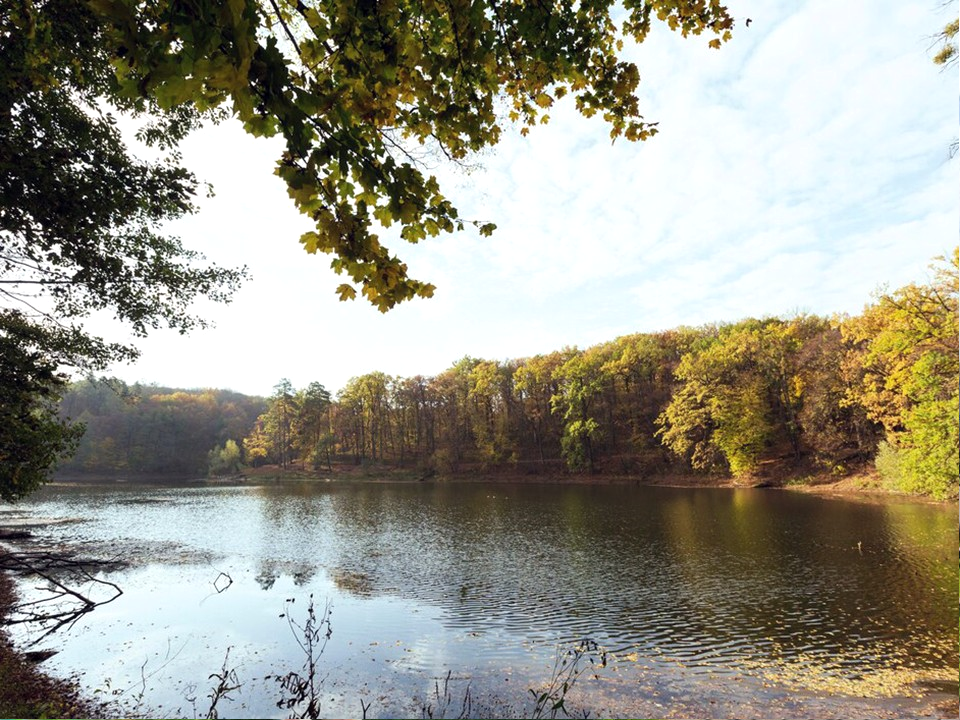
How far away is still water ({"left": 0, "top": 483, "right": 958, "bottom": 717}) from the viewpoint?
29.9ft

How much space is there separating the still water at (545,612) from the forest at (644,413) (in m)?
6.11

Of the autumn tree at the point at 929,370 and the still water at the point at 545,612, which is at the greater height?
the autumn tree at the point at 929,370

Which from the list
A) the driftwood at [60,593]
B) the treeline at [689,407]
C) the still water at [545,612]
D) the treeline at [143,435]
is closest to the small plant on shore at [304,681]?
the still water at [545,612]

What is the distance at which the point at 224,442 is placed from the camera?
306 ft

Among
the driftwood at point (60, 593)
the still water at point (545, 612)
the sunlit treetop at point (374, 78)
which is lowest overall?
the still water at point (545, 612)

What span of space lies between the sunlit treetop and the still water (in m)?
8.86

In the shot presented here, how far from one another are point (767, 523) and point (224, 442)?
305 feet

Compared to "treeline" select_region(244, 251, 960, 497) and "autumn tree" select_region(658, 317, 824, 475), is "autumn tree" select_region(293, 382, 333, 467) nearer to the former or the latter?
"treeline" select_region(244, 251, 960, 497)

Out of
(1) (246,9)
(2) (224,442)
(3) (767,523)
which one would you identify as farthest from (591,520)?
(2) (224,442)

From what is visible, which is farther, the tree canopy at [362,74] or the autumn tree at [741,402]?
the autumn tree at [741,402]

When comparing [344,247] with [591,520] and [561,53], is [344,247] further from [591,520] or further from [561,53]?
[591,520]

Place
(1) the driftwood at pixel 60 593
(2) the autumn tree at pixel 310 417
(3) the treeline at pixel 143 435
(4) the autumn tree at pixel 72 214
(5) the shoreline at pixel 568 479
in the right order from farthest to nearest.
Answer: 1. (3) the treeline at pixel 143 435
2. (2) the autumn tree at pixel 310 417
3. (5) the shoreline at pixel 568 479
4. (1) the driftwood at pixel 60 593
5. (4) the autumn tree at pixel 72 214

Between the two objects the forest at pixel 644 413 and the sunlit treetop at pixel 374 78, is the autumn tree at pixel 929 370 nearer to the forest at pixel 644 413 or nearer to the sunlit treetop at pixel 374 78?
the forest at pixel 644 413

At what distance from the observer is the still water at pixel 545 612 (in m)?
9.10
